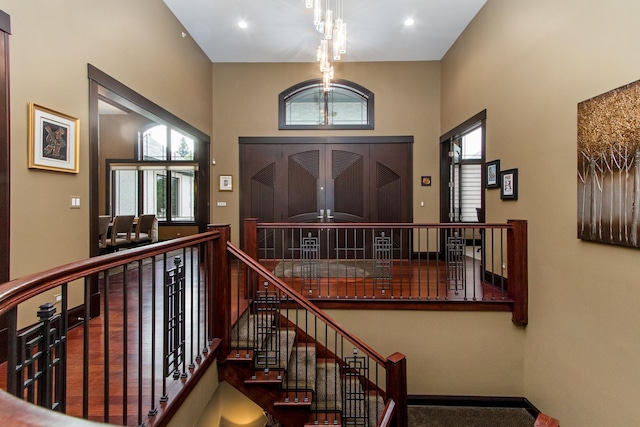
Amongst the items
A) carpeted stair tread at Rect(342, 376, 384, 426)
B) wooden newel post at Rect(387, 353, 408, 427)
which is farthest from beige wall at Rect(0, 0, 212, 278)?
wooden newel post at Rect(387, 353, 408, 427)

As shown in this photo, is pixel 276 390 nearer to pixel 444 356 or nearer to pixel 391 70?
pixel 444 356

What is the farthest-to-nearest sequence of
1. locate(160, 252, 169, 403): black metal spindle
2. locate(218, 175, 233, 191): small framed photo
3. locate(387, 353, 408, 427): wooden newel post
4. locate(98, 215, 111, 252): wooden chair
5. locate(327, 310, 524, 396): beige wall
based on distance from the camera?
locate(218, 175, 233, 191): small framed photo
locate(98, 215, 111, 252): wooden chair
locate(327, 310, 524, 396): beige wall
locate(387, 353, 408, 427): wooden newel post
locate(160, 252, 169, 403): black metal spindle

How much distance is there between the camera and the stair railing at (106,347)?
106cm

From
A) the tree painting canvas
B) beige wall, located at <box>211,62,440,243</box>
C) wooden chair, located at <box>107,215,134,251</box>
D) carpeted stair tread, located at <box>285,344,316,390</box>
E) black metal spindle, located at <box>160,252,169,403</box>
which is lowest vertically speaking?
carpeted stair tread, located at <box>285,344,316,390</box>

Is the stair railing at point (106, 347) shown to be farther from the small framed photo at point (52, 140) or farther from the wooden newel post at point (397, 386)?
the wooden newel post at point (397, 386)

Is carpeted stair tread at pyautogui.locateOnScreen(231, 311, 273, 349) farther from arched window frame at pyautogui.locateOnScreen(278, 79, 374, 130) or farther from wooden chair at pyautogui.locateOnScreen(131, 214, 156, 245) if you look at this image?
wooden chair at pyautogui.locateOnScreen(131, 214, 156, 245)

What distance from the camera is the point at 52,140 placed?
262 centimetres

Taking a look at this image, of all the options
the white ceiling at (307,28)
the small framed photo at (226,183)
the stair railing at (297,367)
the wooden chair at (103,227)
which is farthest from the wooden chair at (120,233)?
the stair railing at (297,367)

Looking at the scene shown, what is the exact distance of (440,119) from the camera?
20.0 ft

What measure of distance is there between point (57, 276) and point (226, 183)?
5229 mm

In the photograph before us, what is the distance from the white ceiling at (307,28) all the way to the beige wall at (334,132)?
8.5 inches

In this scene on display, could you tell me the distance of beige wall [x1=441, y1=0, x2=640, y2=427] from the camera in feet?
7.79

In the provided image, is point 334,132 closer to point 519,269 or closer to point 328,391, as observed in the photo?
point 519,269

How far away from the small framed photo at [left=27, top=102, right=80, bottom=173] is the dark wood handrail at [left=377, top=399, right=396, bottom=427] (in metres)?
3.58
